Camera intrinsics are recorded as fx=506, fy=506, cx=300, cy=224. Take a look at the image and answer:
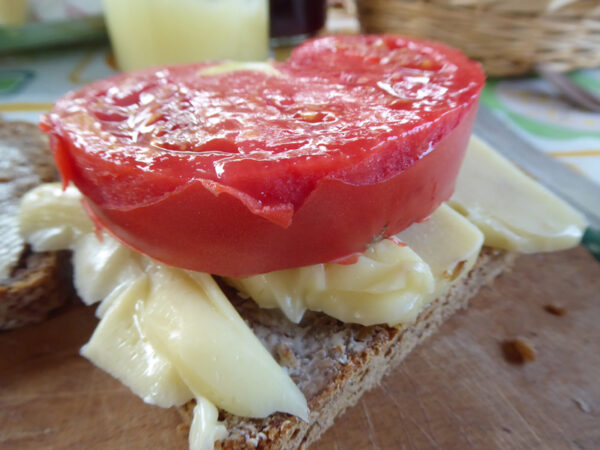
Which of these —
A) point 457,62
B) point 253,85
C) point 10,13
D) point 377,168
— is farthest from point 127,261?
point 10,13

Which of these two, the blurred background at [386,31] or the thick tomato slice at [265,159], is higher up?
the thick tomato slice at [265,159]

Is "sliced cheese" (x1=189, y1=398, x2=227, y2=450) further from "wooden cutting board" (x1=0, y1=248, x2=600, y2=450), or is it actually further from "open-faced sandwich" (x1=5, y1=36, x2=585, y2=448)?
"wooden cutting board" (x1=0, y1=248, x2=600, y2=450)

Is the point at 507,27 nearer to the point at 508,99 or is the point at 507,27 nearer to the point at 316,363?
the point at 508,99

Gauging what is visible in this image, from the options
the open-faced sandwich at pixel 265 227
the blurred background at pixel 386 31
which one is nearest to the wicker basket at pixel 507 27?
the blurred background at pixel 386 31

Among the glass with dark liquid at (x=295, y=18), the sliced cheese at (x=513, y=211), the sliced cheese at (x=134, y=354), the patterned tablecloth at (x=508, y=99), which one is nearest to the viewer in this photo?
the sliced cheese at (x=134, y=354)

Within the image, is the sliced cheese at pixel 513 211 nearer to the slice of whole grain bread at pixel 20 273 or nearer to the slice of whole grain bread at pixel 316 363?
the slice of whole grain bread at pixel 316 363

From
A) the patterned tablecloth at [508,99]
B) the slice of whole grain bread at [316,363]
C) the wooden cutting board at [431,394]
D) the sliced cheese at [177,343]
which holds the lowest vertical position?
the patterned tablecloth at [508,99]

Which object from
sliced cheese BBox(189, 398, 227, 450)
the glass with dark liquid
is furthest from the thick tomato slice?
the glass with dark liquid
